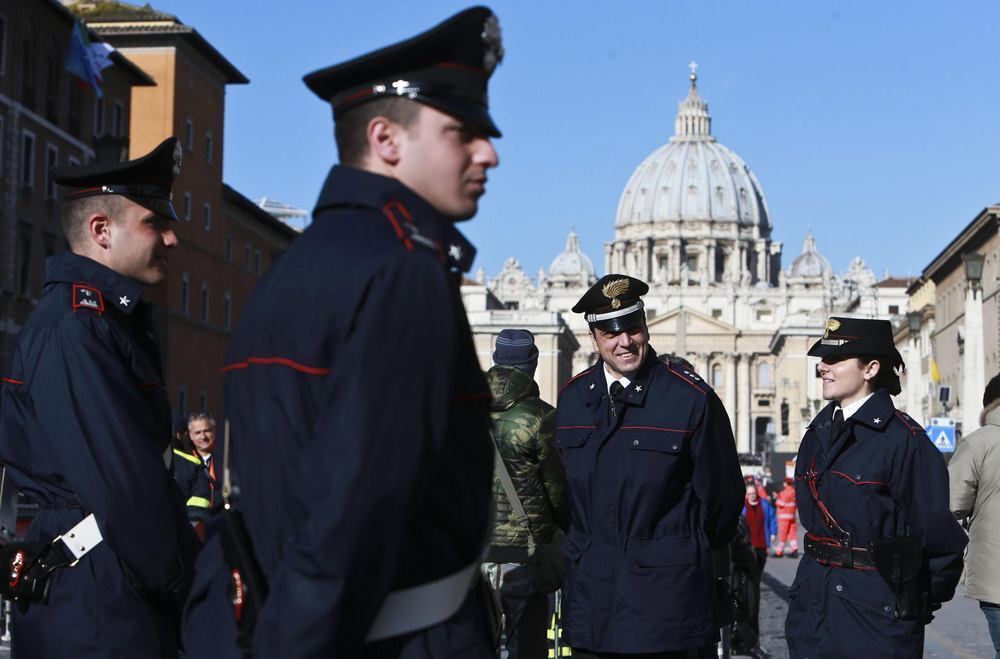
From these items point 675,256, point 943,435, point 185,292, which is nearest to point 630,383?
point 943,435

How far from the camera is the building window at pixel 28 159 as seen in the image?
1436 inches

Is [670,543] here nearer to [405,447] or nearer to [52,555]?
[52,555]

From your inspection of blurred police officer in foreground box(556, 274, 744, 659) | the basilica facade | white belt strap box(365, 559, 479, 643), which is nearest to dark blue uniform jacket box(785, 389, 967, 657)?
blurred police officer in foreground box(556, 274, 744, 659)

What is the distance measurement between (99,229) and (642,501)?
7.49 ft

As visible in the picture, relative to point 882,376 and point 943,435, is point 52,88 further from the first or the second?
point 882,376

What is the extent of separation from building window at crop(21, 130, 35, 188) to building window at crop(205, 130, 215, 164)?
1573 centimetres

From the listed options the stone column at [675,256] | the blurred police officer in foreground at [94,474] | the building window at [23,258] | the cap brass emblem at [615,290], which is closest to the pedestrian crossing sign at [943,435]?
the building window at [23,258]

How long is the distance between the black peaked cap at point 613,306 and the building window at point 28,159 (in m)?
31.3

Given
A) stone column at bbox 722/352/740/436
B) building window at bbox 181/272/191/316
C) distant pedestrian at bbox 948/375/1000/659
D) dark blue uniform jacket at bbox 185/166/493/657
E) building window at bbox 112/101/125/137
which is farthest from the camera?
stone column at bbox 722/352/740/436

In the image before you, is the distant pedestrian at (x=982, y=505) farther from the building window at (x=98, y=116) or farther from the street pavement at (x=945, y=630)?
the building window at (x=98, y=116)

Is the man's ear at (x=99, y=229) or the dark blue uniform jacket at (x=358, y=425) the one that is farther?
the man's ear at (x=99, y=229)

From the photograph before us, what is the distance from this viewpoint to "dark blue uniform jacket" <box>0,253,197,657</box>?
428cm

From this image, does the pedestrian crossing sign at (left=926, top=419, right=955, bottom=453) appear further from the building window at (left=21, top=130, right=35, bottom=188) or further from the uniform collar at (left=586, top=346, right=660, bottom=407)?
the uniform collar at (left=586, top=346, right=660, bottom=407)

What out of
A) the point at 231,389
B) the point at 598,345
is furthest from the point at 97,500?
the point at 598,345
